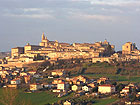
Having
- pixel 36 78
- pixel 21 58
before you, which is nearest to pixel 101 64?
pixel 36 78

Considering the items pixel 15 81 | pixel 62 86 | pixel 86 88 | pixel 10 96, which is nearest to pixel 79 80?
pixel 62 86

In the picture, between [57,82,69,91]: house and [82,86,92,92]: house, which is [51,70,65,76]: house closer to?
[57,82,69,91]: house

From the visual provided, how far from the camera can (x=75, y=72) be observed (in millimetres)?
67312

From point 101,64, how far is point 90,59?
219 inches

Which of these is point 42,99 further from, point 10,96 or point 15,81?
point 10,96

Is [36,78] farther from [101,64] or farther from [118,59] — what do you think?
[118,59]

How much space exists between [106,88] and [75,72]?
17223 mm

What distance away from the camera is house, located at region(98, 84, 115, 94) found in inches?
1976

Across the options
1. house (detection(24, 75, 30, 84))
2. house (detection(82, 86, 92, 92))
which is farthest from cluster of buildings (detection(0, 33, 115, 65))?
house (detection(82, 86, 92, 92))

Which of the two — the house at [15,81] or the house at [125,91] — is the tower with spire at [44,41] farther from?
the house at [125,91]

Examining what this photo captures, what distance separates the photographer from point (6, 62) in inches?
3275

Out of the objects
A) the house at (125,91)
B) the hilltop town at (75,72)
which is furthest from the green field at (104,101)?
the house at (125,91)

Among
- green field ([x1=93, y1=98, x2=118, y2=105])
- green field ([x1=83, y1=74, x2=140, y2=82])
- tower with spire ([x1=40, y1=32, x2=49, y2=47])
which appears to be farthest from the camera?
tower with spire ([x1=40, y1=32, x2=49, y2=47])

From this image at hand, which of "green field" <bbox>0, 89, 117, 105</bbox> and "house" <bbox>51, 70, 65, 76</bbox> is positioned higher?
"house" <bbox>51, 70, 65, 76</bbox>
